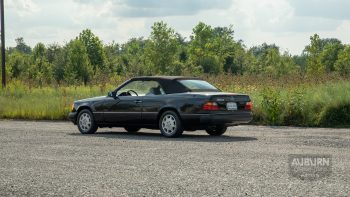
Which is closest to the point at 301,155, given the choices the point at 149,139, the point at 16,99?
the point at 149,139

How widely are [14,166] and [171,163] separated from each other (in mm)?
2477

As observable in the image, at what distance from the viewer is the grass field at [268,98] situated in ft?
63.0

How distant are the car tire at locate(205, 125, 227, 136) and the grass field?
151 inches

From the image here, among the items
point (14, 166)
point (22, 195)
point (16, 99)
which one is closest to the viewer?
point (22, 195)

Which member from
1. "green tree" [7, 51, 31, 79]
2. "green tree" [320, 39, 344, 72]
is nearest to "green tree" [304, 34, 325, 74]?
"green tree" [320, 39, 344, 72]

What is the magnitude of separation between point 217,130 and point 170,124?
151cm

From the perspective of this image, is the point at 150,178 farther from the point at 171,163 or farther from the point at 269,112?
the point at 269,112

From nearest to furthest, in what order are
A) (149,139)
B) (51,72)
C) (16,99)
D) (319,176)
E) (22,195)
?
A: 1. (22,195)
2. (319,176)
3. (149,139)
4. (16,99)
5. (51,72)

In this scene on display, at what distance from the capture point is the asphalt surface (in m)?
7.92

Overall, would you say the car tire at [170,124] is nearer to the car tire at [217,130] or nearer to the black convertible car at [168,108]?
the black convertible car at [168,108]

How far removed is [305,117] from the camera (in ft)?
63.4

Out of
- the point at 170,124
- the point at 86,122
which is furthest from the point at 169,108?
the point at 86,122

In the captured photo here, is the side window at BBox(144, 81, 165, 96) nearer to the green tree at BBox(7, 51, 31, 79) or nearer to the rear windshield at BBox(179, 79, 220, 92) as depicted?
the rear windshield at BBox(179, 79, 220, 92)

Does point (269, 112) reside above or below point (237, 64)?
below
